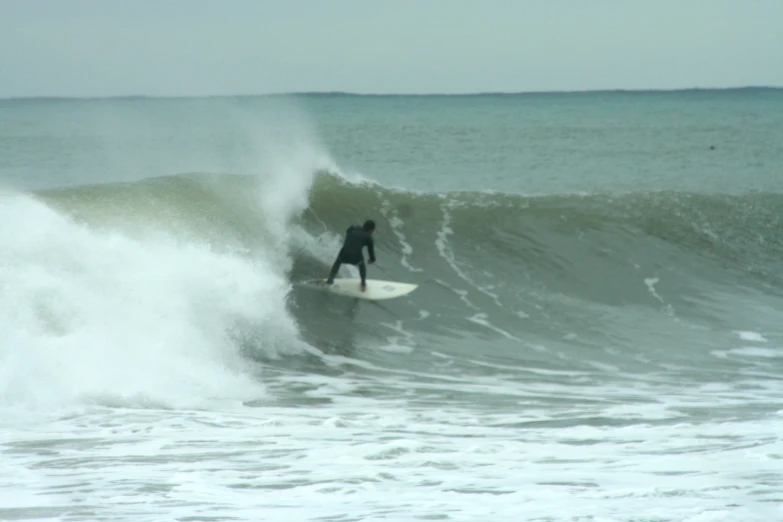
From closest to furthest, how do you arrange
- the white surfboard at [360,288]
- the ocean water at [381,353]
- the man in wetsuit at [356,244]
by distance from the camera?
the ocean water at [381,353] < the man in wetsuit at [356,244] < the white surfboard at [360,288]

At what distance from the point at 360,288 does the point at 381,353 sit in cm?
214

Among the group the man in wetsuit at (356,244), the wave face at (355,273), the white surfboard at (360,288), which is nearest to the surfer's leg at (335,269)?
the man in wetsuit at (356,244)

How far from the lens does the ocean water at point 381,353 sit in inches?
270

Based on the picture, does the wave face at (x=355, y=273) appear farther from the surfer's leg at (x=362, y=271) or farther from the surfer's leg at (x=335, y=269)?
the surfer's leg at (x=362, y=271)

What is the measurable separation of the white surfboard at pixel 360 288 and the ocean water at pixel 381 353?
174 millimetres

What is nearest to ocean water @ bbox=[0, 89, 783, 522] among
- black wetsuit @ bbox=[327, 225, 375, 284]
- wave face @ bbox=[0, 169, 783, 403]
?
wave face @ bbox=[0, 169, 783, 403]

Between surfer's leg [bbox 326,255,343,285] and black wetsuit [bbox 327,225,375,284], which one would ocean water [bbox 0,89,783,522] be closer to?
surfer's leg [bbox 326,255,343,285]

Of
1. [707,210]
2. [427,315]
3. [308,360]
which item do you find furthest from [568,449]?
[707,210]

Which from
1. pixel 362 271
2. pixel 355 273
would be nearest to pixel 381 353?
pixel 362 271

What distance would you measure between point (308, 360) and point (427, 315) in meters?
2.83

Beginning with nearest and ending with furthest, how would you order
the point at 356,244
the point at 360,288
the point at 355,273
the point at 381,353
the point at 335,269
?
1. the point at 381,353
2. the point at 356,244
3. the point at 335,269
4. the point at 360,288
5. the point at 355,273

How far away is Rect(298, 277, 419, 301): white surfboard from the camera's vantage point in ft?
48.5

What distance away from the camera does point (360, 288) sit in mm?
14805

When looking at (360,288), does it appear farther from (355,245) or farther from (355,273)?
(355,273)
